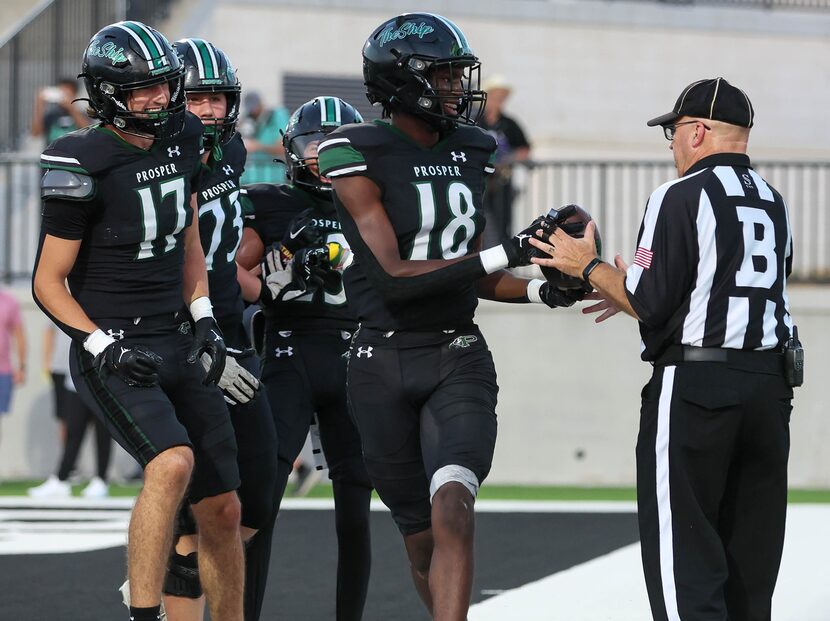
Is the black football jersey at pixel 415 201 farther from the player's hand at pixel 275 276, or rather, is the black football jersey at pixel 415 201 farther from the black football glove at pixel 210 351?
the player's hand at pixel 275 276

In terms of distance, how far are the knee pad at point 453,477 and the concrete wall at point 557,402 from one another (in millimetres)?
8566

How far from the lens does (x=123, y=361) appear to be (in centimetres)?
499

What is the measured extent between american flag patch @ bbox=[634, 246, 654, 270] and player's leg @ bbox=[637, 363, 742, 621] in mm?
346

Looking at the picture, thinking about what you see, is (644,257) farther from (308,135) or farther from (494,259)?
(308,135)

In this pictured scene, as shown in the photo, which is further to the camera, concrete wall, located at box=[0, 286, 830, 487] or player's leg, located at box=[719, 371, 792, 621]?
concrete wall, located at box=[0, 286, 830, 487]

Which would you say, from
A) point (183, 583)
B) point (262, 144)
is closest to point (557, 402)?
point (262, 144)

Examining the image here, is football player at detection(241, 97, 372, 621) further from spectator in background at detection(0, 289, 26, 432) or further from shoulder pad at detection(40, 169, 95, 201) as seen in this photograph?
spectator in background at detection(0, 289, 26, 432)

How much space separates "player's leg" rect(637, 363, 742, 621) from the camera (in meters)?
4.69

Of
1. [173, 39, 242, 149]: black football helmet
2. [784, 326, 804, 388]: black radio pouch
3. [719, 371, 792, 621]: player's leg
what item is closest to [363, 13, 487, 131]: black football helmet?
[173, 39, 242, 149]: black football helmet

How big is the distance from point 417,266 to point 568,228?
0.59m

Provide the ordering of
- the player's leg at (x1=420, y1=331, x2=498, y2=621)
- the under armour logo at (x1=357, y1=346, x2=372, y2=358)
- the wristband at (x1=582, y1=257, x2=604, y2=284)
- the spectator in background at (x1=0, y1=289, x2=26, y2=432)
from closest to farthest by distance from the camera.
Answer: the player's leg at (x1=420, y1=331, x2=498, y2=621)
the wristband at (x1=582, y1=257, x2=604, y2=284)
the under armour logo at (x1=357, y1=346, x2=372, y2=358)
the spectator in background at (x1=0, y1=289, x2=26, y2=432)

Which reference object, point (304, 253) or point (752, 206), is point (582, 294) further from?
point (304, 253)

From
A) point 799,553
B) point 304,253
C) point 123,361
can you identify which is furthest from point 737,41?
point 123,361

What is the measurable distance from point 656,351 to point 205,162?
1952 mm
